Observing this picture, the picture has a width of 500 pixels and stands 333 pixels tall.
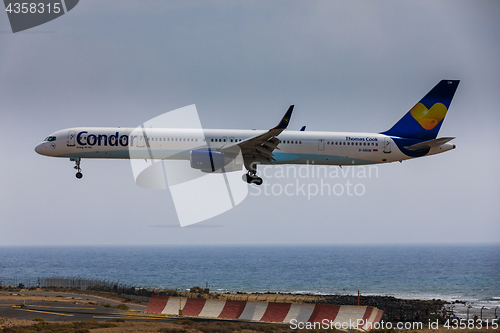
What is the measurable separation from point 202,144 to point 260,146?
463 centimetres

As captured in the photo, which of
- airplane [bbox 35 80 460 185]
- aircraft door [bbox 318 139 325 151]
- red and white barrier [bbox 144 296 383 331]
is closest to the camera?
red and white barrier [bbox 144 296 383 331]

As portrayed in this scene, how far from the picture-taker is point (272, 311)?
31531 millimetres

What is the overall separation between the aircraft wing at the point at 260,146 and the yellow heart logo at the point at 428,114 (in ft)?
47.7

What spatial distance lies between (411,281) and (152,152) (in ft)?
350

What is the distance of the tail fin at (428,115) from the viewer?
132 ft

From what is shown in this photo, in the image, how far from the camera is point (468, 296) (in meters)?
89.2

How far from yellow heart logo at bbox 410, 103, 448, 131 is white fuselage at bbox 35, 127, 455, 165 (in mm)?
3977

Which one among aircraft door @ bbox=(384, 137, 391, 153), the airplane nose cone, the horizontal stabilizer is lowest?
the horizontal stabilizer

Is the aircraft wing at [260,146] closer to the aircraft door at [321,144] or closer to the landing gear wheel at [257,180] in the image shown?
the landing gear wheel at [257,180]

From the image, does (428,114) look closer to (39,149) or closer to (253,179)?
(253,179)

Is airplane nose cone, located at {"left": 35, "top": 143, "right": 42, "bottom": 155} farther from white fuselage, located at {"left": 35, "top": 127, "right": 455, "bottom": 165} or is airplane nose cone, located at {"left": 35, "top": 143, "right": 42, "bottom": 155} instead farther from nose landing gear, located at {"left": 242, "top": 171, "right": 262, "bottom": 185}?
nose landing gear, located at {"left": 242, "top": 171, "right": 262, "bottom": 185}

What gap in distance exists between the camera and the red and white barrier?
28984 mm

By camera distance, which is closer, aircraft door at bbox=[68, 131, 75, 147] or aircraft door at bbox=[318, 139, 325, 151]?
aircraft door at bbox=[318, 139, 325, 151]

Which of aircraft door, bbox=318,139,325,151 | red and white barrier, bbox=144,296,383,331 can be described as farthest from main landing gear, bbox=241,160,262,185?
red and white barrier, bbox=144,296,383,331
